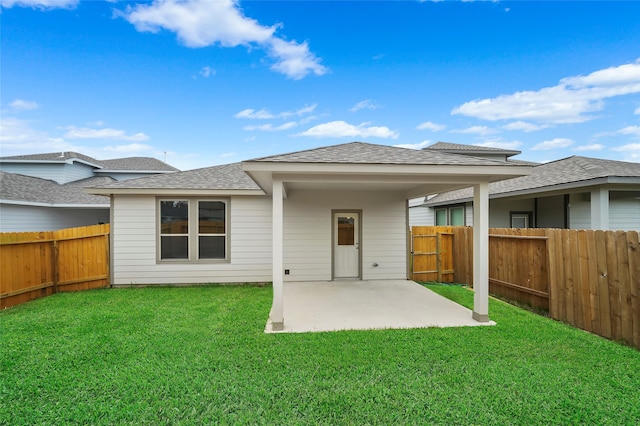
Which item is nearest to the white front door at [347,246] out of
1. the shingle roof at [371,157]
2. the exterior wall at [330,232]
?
the exterior wall at [330,232]

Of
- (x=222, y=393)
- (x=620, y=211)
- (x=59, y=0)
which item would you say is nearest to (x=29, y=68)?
(x=59, y=0)

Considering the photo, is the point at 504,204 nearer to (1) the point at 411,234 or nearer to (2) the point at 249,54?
(1) the point at 411,234

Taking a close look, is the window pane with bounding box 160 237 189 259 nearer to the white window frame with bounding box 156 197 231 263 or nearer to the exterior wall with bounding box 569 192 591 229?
the white window frame with bounding box 156 197 231 263

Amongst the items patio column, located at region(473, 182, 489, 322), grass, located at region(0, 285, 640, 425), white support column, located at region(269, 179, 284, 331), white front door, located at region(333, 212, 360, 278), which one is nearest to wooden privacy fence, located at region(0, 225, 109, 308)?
grass, located at region(0, 285, 640, 425)

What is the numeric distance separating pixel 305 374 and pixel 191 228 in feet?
18.8

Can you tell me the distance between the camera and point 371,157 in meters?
5.03

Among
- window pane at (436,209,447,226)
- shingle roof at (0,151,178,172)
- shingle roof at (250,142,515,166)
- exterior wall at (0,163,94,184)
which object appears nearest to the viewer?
shingle roof at (250,142,515,166)

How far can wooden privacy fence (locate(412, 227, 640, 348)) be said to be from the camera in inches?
153

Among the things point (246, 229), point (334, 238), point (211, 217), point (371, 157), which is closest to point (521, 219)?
point (334, 238)

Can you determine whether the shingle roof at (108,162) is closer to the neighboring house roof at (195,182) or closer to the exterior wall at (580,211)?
the neighboring house roof at (195,182)

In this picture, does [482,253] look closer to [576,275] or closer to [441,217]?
[576,275]

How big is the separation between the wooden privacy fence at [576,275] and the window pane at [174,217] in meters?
7.75

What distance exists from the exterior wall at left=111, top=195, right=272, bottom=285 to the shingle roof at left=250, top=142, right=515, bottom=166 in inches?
126

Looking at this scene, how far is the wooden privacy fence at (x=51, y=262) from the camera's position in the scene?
6117 mm
